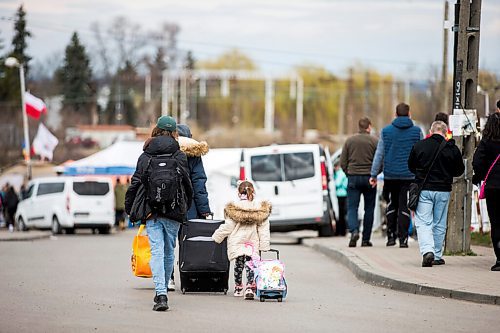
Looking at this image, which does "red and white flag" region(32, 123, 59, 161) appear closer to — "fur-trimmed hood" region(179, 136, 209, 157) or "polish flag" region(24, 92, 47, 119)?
"polish flag" region(24, 92, 47, 119)

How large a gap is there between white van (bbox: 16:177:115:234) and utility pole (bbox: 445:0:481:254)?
71.1 ft

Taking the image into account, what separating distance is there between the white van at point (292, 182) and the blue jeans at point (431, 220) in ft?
31.2

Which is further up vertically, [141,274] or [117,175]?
[141,274]

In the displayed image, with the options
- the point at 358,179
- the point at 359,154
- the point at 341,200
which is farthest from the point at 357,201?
the point at 341,200

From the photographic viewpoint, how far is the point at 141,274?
12727 millimetres

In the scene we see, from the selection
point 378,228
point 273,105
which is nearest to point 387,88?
point 273,105

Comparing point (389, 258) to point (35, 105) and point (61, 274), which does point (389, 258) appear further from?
point (35, 105)

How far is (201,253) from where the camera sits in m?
12.5

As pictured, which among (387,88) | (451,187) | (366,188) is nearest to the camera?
(451,187)

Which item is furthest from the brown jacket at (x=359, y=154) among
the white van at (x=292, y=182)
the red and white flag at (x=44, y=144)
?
the red and white flag at (x=44, y=144)

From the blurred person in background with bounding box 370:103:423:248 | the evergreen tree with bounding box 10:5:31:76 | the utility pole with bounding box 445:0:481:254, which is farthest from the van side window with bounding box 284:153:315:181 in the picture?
the evergreen tree with bounding box 10:5:31:76

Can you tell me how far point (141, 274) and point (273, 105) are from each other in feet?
488

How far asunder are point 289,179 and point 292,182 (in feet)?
0.35

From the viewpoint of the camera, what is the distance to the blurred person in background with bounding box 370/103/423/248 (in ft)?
57.9
